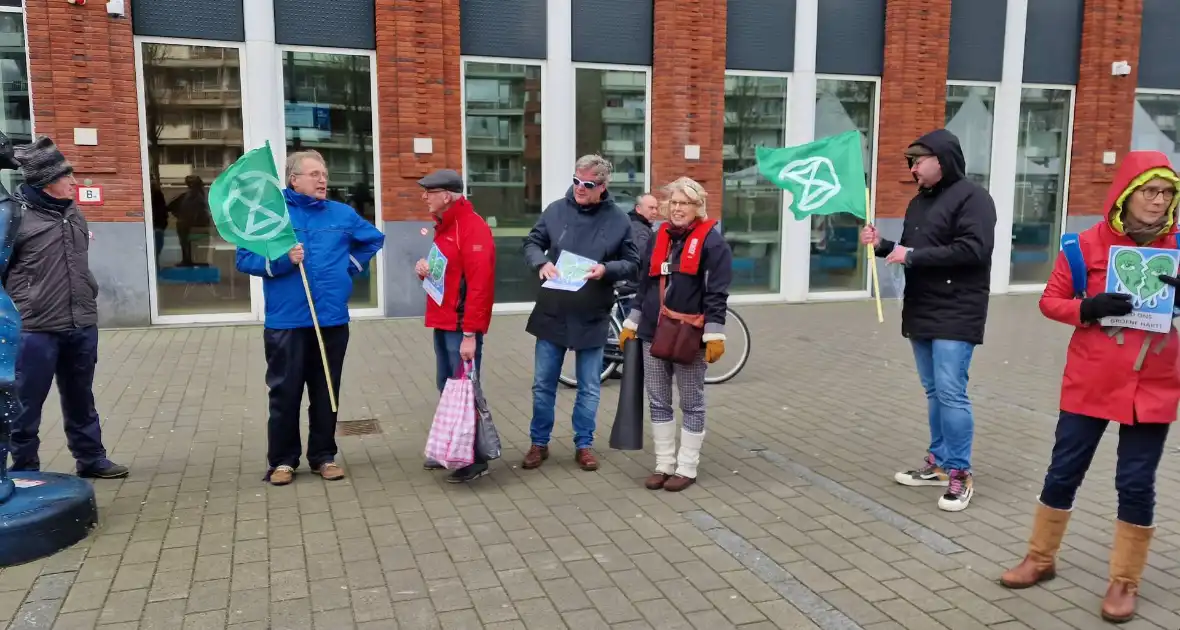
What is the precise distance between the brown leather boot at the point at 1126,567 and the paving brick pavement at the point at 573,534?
0.27 feet

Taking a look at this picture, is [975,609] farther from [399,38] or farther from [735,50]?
[735,50]

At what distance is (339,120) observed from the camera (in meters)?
11.7

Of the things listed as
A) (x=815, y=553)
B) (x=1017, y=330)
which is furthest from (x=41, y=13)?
(x=1017, y=330)

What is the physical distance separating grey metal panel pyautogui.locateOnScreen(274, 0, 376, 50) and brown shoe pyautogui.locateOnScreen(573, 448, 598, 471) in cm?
771

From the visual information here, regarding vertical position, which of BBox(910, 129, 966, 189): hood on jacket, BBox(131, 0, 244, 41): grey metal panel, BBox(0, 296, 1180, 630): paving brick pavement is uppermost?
BBox(131, 0, 244, 41): grey metal panel

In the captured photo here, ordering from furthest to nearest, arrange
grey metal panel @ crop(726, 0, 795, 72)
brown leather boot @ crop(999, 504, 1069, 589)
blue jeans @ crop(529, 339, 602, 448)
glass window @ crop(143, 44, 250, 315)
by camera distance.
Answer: grey metal panel @ crop(726, 0, 795, 72) < glass window @ crop(143, 44, 250, 315) < blue jeans @ crop(529, 339, 602, 448) < brown leather boot @ crop(999, 504, 1069, 589)

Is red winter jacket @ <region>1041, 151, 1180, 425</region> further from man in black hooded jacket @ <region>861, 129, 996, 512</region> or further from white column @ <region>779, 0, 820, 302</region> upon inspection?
white column @ <region>779, 0, 820, 302</region>

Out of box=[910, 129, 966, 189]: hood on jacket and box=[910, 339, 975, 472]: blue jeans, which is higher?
box=[910, 129, 966, 189]: hood on jacket

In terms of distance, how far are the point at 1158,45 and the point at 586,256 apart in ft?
47.1

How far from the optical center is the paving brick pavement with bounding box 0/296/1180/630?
3.70 m

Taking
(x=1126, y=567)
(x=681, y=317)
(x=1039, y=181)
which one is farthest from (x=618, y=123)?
(x=1126, y=567)

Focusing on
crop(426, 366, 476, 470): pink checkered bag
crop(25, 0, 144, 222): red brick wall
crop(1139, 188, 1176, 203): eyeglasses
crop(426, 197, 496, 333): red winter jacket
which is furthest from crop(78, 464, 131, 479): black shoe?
crop(25, 0, 144, 222): red brick wall

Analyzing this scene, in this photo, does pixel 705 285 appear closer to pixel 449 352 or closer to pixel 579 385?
pixel 579 385

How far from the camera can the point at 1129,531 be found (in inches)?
143
